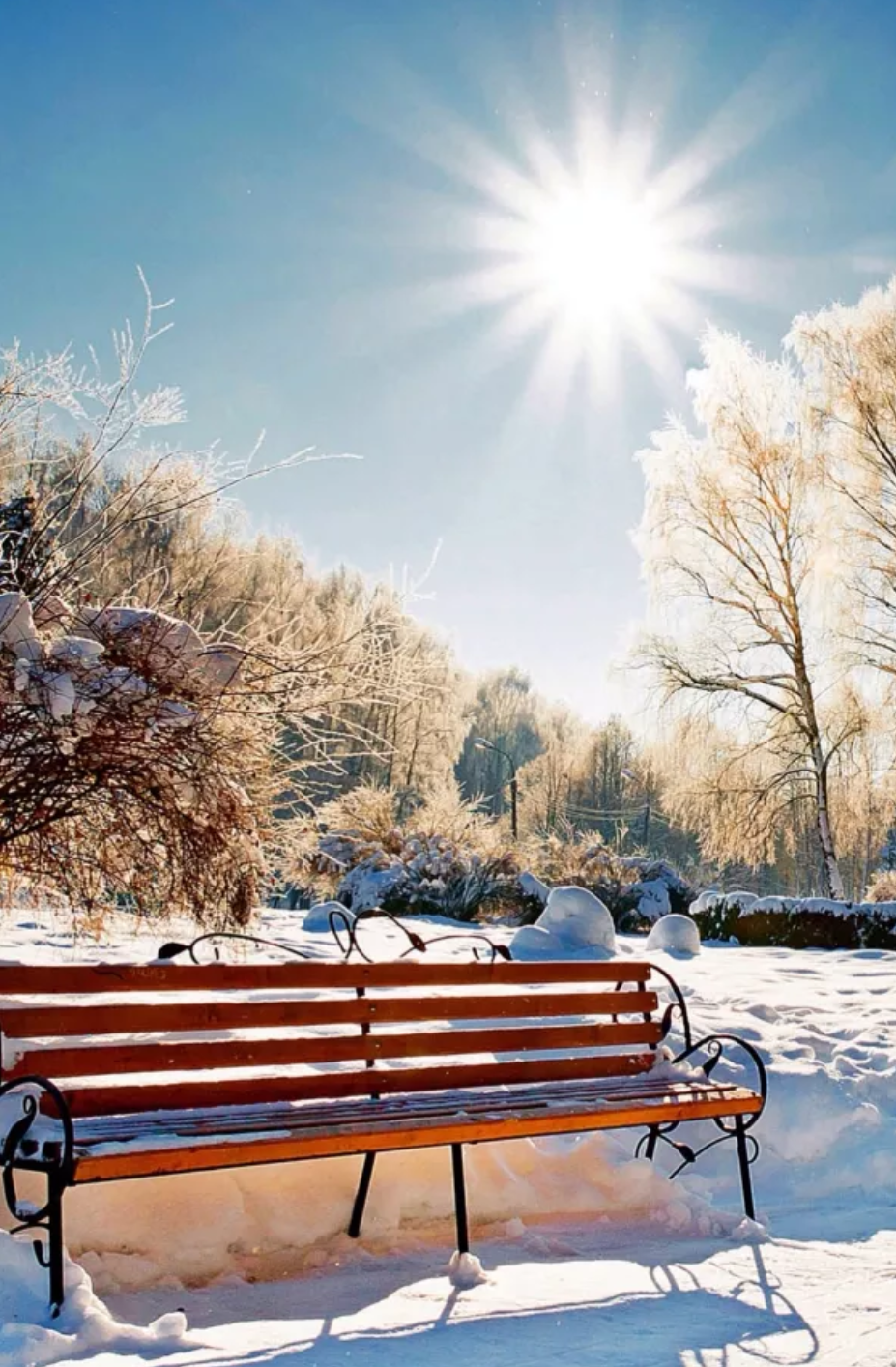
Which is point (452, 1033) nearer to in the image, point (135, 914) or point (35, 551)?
point (135, 914)

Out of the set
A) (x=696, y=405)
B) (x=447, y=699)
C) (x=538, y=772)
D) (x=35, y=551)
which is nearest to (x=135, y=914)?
(x=35, y=551)

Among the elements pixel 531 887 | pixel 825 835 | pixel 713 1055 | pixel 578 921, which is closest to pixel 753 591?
pixel 825 835

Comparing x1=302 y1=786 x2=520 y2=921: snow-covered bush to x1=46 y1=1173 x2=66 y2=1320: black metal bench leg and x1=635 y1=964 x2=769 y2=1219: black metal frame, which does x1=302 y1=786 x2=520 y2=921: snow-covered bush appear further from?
x1=46 y1=1173 x2=66 y2=1320: black metal bench leg

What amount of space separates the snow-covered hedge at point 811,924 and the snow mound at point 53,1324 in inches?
377

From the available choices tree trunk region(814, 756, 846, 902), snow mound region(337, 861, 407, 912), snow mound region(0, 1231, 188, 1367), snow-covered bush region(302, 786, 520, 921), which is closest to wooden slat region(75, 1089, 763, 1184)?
snow mound region(0, 1231, 188, 1367)

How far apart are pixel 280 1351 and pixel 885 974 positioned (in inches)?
265

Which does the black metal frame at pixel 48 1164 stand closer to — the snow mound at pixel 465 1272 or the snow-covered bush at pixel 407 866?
the snow mound at pixel 465 1272

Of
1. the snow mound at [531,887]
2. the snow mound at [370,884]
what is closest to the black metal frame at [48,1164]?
the snow mound at [370,884]

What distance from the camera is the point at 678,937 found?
9336 mm

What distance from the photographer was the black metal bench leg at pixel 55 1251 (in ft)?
8.75

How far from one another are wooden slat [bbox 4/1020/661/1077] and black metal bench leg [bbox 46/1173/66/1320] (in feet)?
1.58

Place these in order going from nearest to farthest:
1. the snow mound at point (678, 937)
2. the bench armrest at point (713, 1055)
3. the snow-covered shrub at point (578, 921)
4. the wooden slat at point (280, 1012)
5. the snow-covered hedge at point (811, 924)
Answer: the wooden slat at point (280, 1012) → the bench armrest at point (713, 1055) → the snow-covered shrub at point (578, 921) → the snow mound at point (678, 937) → the snow-covered hedge at point (811, 924)

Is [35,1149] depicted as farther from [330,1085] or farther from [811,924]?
[811,924]

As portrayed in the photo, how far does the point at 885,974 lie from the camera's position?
327 inches
